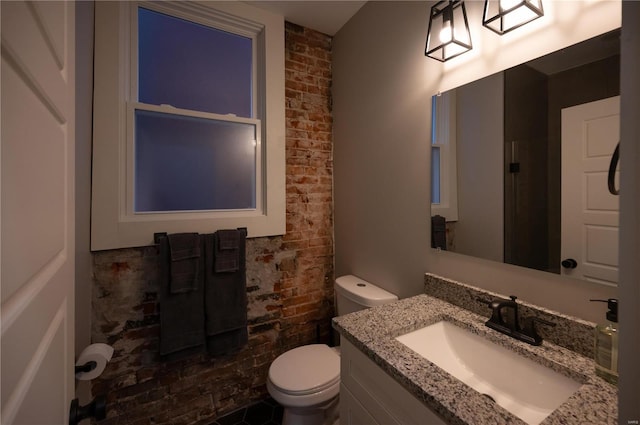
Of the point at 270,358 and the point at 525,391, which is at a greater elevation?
the point at 525,391

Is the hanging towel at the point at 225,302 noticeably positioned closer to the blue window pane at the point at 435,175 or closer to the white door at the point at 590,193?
the blue window pane at the point at 435,175

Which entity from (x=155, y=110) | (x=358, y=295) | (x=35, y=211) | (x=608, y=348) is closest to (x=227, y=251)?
(x=358, y=295)

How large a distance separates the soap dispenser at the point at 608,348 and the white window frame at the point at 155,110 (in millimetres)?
1570

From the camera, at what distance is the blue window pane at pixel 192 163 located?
5.19 ft

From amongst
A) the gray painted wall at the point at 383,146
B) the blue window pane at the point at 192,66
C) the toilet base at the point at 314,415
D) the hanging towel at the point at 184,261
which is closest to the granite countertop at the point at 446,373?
the gray painted wall at the point at 383,146

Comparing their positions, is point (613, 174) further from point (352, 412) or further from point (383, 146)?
point (352, 412)

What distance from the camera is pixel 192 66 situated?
1.74m

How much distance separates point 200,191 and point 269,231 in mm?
526

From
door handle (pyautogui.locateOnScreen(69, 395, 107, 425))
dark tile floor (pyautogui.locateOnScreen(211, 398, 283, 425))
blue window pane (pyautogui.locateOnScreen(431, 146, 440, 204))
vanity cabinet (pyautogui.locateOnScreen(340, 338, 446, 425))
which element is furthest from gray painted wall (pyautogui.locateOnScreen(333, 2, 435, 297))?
door handle (pyautogui.locateOnScreen(69, 395, 107, 425))

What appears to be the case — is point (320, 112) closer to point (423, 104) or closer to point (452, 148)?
point (423, 104)

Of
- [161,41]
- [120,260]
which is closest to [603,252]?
[120,260]

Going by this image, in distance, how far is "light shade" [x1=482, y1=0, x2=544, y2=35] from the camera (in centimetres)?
88

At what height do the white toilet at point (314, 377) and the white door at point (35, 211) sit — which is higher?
the white door at point (35, 211)

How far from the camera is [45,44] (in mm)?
459
